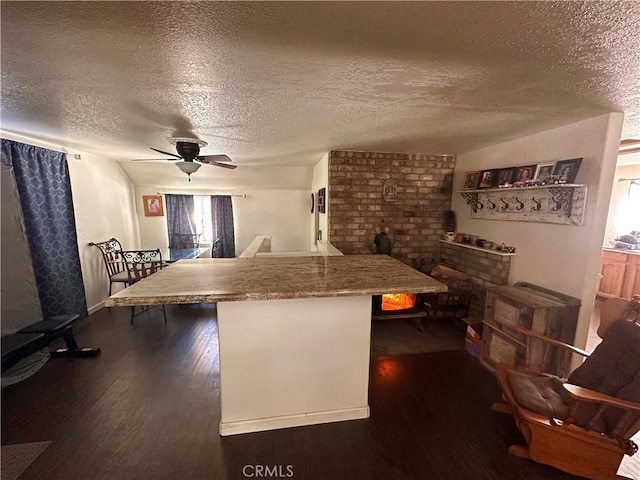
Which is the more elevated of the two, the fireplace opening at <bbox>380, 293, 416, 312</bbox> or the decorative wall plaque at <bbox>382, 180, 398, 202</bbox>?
the decorative wall plaque at <bbox>382, 180, 398, 202</bbox>

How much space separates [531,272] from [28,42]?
391cm

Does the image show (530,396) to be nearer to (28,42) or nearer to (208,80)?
(208,80)

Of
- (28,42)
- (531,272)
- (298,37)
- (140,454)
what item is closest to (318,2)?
(298,37)

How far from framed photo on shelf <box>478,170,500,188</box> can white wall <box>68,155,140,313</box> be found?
5287mm

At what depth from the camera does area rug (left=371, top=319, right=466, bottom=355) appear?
277cm

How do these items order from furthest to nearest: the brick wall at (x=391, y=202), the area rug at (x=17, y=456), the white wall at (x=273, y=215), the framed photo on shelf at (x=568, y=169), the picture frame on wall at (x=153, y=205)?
the white wall at (x=273, y=215) < the picture frame on wall at (x=153, y=205) < the brick wall at (x=391, y=202) < the framed photo on shelf at (x=568, y=169) < the area rug at (x=17, y=456)

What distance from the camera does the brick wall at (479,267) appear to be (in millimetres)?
2851

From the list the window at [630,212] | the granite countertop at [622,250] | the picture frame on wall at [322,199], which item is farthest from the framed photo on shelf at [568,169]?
the window at [630,212]

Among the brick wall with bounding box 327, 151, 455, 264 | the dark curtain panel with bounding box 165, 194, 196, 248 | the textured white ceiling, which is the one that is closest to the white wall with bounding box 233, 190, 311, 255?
the dark curtain panel with bounding box 165, 194, 196, 248

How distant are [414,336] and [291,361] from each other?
1908 mm

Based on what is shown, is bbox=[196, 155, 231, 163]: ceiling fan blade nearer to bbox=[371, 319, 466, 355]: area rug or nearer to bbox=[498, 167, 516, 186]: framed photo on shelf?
bbox=[371, 319, 466, 355]: area rug

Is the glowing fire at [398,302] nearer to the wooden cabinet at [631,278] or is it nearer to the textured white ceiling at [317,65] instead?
the textured white ceiling at [317,65]

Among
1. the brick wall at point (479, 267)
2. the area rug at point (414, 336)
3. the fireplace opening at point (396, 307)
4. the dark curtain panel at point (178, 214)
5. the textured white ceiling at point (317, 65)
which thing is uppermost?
the textured white ceiling at point (317, 65)

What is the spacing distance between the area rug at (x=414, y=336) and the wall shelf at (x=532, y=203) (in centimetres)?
148
